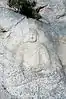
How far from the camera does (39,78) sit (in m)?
3.47

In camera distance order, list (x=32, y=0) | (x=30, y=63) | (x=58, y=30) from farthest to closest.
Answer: (x=32, y=0) → (x=58, y=30) → (x=30, y=63)

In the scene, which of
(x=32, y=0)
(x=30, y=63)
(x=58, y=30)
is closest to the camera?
(x=30, y=63)

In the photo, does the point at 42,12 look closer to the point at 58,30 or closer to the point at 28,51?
the point at 58,30

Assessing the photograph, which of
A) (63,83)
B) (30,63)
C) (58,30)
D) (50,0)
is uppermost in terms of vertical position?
(50,0)

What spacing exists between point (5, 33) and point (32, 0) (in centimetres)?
69

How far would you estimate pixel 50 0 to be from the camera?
162 inches

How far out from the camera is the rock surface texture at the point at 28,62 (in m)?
3.46

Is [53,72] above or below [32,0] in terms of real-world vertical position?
below

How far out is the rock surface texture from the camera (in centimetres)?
346

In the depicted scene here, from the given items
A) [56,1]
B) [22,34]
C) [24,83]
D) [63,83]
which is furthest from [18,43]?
[56,1]

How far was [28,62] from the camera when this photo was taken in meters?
3.46

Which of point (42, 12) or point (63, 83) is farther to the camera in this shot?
point (42, 12)

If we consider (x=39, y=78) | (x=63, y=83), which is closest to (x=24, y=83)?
(x=39, y=78)

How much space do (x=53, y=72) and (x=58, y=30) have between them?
56 cm
